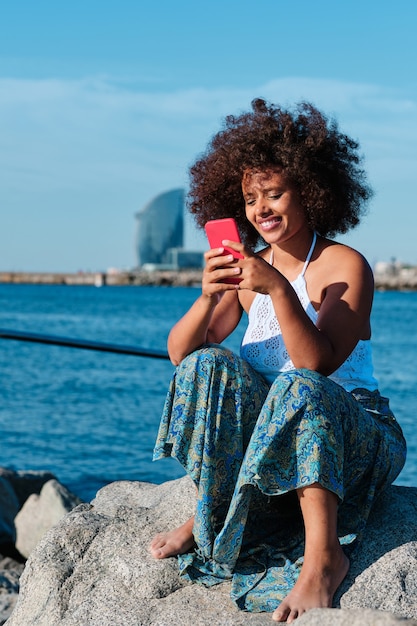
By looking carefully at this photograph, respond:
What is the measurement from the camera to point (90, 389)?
69.0 feet

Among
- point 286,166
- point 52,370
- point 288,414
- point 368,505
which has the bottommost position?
point 52,370

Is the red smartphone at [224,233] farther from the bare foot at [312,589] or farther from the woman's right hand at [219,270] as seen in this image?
the bare foot at [312,589]

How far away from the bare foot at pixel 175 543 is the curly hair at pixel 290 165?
1223mm

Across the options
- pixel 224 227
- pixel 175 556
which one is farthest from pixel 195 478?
pixel 224 227

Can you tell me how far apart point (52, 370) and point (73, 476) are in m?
14.6

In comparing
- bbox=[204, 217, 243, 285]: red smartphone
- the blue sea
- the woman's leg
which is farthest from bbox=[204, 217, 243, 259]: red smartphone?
the blue sea

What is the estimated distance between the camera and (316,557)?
2.96 meters

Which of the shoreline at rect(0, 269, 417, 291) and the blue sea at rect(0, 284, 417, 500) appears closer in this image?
the blue sea at rect(0, 284, 417, 500)

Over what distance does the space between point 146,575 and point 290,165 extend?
5.08 ft

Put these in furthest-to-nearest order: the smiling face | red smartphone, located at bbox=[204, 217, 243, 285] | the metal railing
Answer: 1. the metal railing
2. the smiling face
3. red smartphone, located at bbox=[204, 217, 243, 285]

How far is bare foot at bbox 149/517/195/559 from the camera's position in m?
3.38

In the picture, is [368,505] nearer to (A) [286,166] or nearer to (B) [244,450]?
(B) [244,450]

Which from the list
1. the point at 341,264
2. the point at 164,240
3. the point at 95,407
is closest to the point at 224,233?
the point at 341,264

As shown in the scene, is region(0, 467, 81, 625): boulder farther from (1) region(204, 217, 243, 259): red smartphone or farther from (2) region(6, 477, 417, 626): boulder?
(1) region(204, 217, 243, 259): red smartphone
